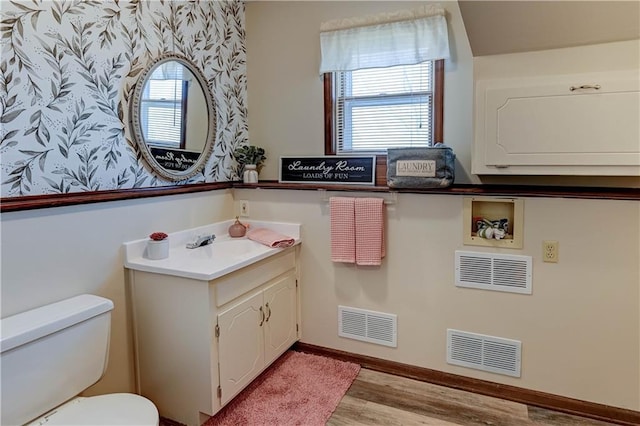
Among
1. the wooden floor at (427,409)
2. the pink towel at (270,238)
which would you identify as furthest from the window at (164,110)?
the wooden floor at (427,409)

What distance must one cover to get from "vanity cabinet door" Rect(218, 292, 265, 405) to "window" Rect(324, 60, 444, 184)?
1.11 metres

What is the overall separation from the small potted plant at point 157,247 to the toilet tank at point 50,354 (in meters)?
0.36

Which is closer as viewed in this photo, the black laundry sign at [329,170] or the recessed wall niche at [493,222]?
the recessed wall niche at [493,222]

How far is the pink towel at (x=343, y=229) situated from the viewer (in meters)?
2.43

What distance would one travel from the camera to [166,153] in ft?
7.69

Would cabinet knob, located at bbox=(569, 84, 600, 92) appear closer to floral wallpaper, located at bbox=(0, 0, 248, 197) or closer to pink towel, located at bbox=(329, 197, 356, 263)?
pink towel, located at bbox=(329, 197, 356, 263)

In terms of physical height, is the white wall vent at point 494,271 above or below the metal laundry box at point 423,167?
below

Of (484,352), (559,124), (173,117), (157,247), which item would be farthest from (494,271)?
(173,117)

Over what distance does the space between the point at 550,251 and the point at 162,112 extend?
217 cm

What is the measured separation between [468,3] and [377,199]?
1066 mm

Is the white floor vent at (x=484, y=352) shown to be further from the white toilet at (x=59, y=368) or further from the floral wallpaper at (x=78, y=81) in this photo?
the floral wallpaper at (x=78, y=81)

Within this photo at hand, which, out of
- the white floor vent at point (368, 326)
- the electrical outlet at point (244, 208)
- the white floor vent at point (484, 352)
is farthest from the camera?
the electrical outlet at point (244, 208)

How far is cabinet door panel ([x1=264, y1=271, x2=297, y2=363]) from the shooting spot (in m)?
2.36

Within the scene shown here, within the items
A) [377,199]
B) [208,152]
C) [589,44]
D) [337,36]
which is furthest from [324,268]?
[589,44]
